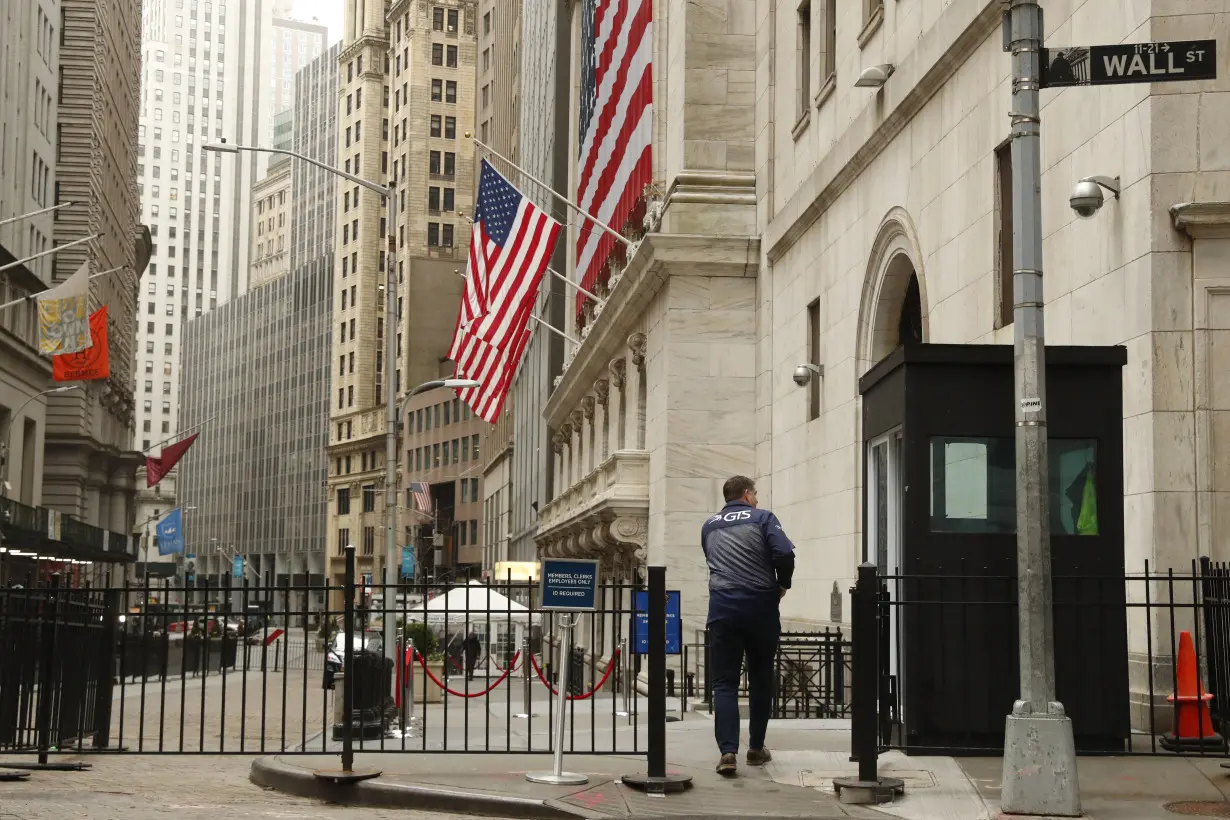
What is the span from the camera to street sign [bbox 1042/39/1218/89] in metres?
10.0

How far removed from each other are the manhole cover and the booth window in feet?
8.56

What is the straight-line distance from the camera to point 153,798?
11828 mm

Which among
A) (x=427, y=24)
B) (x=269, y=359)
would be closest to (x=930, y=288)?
(x=427, y=24)

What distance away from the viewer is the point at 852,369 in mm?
24500

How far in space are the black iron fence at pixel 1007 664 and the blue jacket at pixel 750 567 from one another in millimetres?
803

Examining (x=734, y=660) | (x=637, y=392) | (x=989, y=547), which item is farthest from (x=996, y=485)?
(x=637, y=392)

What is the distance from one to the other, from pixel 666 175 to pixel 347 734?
923 inches

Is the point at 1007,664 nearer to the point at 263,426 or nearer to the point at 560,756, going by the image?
the point at 560,756

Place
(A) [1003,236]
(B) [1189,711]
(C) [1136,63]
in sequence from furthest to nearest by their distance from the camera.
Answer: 1. (A) [1003,236]
2. (B) [1189,711]
3. (C) [1136,63]

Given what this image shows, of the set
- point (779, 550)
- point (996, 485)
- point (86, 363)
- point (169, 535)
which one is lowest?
point (779, 550)

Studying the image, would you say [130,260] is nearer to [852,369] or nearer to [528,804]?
[852,369]

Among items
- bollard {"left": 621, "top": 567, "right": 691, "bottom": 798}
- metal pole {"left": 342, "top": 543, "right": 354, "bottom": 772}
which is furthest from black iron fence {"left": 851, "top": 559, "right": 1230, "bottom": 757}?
metal pole {"left": 342, "top": 543, "right": 354, "bottom": 772}

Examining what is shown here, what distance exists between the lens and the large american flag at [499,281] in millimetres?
30203

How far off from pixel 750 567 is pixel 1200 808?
3417mm
